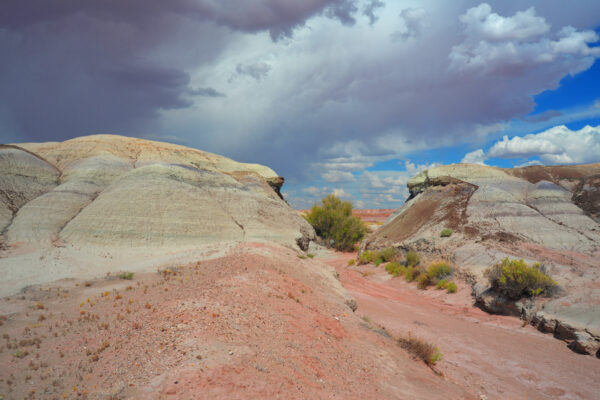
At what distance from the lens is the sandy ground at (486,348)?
750 centimetres

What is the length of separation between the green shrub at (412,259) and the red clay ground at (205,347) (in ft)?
35.9

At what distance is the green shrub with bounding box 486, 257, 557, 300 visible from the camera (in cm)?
1194

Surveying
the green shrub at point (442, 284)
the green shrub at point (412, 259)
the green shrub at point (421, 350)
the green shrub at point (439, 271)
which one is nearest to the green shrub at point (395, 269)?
the green shrub at point (412, 259)

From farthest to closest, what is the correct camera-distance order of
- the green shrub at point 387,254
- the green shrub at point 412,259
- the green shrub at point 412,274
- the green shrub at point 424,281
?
the green shrub at point 387,254, the green shrub at point 412,259, the green shrub at point 412,274, the green shrub at point 424,281

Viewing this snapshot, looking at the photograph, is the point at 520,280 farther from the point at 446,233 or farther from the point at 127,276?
the point at 127,276

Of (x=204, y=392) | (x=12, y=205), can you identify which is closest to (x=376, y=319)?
(x=204, y=392)

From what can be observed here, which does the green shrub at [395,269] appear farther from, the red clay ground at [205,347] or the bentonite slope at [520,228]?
the red clay ground at [205,347]

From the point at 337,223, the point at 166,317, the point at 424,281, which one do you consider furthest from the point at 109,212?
the point at 337,223

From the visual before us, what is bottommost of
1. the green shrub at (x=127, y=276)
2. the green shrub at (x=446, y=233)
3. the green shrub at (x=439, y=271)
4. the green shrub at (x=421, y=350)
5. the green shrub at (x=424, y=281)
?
the green shrub at (x=127, y=276)

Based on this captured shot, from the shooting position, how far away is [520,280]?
476 inches

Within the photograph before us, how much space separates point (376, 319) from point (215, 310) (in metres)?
6.96

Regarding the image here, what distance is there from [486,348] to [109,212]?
1907 cm

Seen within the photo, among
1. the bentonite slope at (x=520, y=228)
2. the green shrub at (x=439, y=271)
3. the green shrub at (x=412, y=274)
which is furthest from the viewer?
the green shrub at (x=412, y=274)

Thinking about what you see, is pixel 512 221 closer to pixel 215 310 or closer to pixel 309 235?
pixel 309 235
